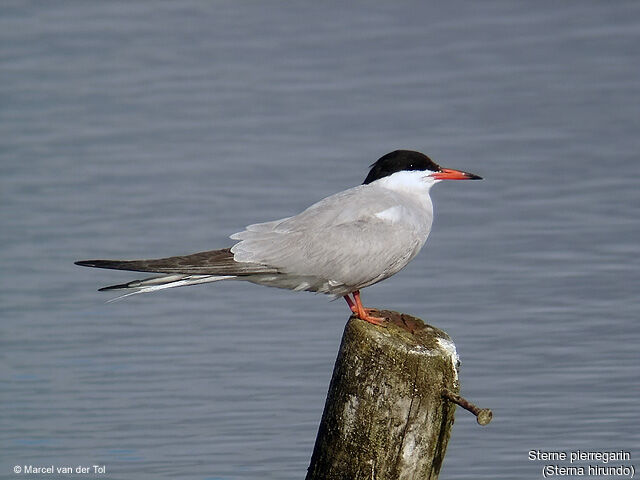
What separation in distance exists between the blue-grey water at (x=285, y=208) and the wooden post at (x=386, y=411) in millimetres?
1904

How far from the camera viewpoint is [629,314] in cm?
858

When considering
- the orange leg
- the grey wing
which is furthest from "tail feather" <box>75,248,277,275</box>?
the orange leg

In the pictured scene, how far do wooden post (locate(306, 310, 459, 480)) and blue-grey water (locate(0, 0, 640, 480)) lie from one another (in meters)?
1.90

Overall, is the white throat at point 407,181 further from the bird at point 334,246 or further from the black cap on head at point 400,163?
the bird at point 334,246

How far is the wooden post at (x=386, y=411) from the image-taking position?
4840 mm

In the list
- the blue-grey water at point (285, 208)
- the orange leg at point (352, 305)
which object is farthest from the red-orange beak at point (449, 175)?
the blue-grey water at point (285, 208)

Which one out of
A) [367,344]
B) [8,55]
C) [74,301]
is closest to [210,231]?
[74,301]

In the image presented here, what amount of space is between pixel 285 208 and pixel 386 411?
556cm

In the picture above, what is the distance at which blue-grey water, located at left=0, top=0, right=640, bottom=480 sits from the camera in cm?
738

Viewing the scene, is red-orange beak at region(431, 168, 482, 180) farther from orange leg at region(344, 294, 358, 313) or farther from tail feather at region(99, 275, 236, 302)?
tail feather at region(99, 275, 236, 302)

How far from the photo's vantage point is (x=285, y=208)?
10.3 meters

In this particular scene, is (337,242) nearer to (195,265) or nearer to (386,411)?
(195,265)

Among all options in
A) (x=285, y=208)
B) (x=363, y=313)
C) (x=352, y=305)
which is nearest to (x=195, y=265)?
(x=363, y=313)

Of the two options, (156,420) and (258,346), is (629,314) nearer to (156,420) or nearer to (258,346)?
(258,346)
